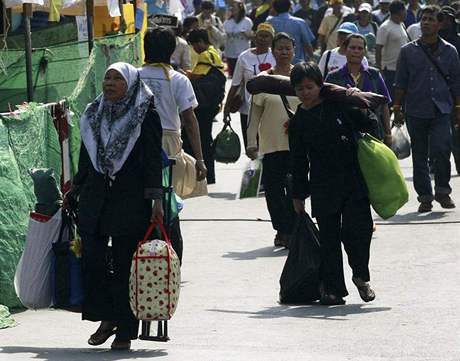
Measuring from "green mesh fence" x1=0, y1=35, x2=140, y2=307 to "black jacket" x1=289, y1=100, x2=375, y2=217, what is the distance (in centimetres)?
180

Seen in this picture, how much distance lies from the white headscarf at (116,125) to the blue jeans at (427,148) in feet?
20.3

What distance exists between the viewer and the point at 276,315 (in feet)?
31.8

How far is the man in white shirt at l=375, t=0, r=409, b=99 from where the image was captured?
64.1 ft

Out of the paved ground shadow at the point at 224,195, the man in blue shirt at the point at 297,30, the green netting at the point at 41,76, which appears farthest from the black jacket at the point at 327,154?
the man in blue shirt at the point at 297,30

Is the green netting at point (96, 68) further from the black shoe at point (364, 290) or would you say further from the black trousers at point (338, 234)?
the black shoe at point (364, 290)

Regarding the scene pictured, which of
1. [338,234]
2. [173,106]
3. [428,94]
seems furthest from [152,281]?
[428,94]

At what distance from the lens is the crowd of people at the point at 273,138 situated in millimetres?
8406

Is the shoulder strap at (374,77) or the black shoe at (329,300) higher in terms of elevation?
the shoulder strap at (374,77)

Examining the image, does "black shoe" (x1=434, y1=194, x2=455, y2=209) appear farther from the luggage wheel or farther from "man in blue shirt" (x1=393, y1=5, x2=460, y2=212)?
the luggage wheel

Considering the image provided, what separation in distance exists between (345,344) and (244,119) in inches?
317

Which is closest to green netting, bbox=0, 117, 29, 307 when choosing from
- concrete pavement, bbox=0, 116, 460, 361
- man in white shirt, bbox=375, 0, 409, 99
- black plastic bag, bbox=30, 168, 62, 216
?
concrete pavement, bbox=0, 116, 460, 361

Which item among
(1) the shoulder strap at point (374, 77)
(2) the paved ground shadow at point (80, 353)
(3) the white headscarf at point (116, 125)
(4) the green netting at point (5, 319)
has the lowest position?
(4) the green netting at point (5, 319)

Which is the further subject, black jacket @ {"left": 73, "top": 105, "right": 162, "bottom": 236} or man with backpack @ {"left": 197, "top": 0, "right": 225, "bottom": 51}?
man with backpack @ {"left": 197, "top": 0, "right": 225, "bottom": 51}

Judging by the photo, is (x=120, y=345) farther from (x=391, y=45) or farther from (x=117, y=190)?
(x=391, y=45)
